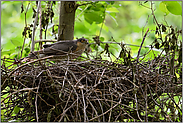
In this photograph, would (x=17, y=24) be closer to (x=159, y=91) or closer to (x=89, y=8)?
(x=89, y=8)

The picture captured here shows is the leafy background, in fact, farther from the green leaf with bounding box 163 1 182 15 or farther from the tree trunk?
the tree trunk

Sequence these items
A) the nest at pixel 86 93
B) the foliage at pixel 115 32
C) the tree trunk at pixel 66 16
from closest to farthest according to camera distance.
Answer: the nest at pixel 86 93, the foliage at pixel 115 32, the tree trunk at pixel 66 16

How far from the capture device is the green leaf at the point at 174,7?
6.13 ft

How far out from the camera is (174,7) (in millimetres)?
1874

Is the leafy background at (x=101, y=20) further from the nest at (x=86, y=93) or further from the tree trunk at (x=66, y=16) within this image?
the nest at (x=86, y=93)

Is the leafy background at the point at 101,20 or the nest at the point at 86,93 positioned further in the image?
the leafy background at the point at 101,20

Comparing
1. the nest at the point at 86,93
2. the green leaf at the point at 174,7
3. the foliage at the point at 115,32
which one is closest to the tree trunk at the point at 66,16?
the foliage at the point at 115,32

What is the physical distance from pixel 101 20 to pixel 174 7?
0.96 meters

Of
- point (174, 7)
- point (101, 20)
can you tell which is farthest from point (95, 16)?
point (174, 7)

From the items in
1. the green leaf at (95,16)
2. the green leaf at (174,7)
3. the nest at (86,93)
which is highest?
the green leaf at (95,16)

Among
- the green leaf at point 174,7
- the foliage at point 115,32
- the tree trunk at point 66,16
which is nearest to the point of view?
the foliage at point 115,32

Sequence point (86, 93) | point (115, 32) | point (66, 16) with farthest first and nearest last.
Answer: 1. point (115, 32)
2. point (66, 16)
3. point (86, 93)

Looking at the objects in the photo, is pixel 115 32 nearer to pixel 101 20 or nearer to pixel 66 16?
pixel 101 20

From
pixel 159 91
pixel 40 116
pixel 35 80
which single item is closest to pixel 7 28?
pixel 35 80
